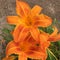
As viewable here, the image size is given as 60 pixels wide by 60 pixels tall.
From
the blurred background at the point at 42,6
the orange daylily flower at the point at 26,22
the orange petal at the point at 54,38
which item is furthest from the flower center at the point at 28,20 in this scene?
the blurred background at the point at 42,6

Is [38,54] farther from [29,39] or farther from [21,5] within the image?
[21,5]

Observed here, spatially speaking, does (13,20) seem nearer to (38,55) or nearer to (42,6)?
(38,55)

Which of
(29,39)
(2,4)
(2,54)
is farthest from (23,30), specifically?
(2,4)

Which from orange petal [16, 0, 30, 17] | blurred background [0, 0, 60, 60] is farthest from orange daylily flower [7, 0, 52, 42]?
blurred background [0, 0, 60, 60]

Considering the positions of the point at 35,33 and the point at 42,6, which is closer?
the point at 35,33

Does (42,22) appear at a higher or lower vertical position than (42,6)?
higher

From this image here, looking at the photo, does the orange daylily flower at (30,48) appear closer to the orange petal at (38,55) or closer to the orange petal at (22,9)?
the orange petal at (38,55)

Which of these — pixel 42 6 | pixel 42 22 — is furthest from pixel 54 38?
pixel 42 6
